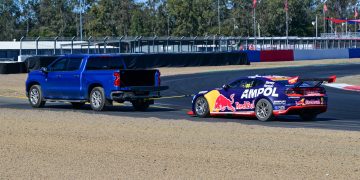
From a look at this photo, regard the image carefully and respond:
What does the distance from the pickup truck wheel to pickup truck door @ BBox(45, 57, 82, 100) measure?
635 millimetres

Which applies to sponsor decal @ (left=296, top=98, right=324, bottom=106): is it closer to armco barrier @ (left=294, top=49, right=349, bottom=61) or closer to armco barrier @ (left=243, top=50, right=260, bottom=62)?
armco barrier @ (left=243, top=50, right=260, bottom=62)

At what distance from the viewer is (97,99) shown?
20453mm

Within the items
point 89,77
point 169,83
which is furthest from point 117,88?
point 169,83

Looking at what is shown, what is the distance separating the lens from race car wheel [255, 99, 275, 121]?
17.2 meters

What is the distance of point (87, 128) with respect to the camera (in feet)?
49.3

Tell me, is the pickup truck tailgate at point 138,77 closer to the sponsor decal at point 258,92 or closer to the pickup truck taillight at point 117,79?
the pickup truck taillight at point 117,79

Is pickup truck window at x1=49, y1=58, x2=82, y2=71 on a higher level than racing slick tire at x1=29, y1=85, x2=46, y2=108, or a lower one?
higher

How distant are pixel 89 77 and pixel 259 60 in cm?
4494

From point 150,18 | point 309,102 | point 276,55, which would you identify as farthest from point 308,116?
point 150,18

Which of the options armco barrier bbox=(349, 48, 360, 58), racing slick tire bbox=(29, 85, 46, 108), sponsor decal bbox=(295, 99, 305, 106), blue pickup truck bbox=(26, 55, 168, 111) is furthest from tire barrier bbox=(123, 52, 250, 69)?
sponsor decal bbox=(295, 99, 305, 106)

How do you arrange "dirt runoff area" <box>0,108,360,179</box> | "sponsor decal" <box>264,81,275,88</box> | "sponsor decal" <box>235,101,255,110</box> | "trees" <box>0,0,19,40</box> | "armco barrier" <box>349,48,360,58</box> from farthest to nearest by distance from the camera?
"trees" <box>0,0,19,40</box>, "armco barrier" <box>349,48,360,58</box>, "sponsor decal" <box>235,101,255,110</box>, "sponsor decal" <box>264,81,275,88</box>, "dirt runoff area" <box>0,108,360,179</box>

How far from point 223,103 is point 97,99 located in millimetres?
4021

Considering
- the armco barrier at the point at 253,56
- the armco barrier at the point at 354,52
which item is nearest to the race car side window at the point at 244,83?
the armco barrier at the point at 253,56

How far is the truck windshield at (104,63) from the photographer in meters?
20.9
